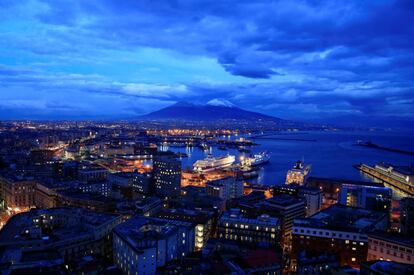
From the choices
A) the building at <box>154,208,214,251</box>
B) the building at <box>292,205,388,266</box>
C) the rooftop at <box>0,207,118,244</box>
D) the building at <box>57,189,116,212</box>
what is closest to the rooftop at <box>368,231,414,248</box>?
the building at <box>292,205,388,266</box>

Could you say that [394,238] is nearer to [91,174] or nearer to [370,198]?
[370,198]

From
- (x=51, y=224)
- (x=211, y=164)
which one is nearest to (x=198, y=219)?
(x=51, y=224)

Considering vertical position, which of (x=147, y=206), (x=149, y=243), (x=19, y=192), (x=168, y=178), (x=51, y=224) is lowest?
(x=51, y=224)

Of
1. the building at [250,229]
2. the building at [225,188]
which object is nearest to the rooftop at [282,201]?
the building at [250,229]

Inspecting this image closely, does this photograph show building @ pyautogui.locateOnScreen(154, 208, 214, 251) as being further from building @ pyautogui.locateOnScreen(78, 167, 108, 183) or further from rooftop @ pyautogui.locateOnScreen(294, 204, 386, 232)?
building @ pyautogui.locateOnScreen(78, 167, 108, 183)

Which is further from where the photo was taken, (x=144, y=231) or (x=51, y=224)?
(x=51, y=224)

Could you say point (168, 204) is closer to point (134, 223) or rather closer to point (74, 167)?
point (134, 223)

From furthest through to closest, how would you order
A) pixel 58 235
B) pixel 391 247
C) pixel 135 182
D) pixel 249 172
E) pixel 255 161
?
pixel 255 161
pixel 249 172
pixel 135 182
pixel 58 235
pixel 391 247
